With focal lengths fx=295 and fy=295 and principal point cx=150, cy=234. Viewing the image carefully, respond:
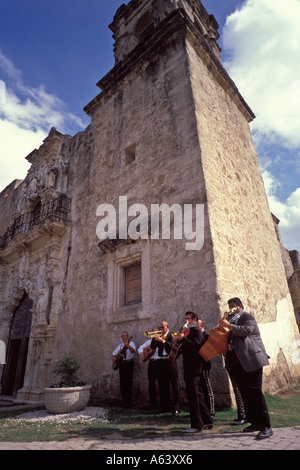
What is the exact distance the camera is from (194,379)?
3633mm

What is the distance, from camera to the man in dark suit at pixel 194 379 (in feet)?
11.4

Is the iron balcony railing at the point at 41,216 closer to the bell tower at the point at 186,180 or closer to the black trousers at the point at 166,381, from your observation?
the bell tower at the point at 186,180

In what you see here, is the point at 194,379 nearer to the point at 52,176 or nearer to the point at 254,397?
the point at 254,397

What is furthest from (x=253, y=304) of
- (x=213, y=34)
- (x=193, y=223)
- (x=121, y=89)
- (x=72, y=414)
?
(x=213, y=34)

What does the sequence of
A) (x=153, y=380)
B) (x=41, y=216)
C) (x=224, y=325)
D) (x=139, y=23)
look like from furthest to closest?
1. (x=139, y=23)
2. (x=41, y=216)
3. (x=153, y=380)
4. (x=224, y=325)

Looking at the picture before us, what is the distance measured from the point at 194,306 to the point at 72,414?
9.26ft

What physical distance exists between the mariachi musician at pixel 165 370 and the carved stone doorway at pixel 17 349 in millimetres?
5737

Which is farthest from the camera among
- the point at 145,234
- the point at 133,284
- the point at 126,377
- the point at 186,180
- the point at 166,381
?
the point at 133,284

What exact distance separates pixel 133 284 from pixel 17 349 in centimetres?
589

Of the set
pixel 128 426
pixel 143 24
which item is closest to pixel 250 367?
pixel 128 426

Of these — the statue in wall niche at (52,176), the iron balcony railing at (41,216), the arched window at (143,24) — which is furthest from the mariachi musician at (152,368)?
the arched window at (143,24)

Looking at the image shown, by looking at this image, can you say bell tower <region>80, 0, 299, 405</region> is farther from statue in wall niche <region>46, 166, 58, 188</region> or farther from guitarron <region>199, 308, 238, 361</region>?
statue in wall niche <region>46, 166, 58, 188</region>

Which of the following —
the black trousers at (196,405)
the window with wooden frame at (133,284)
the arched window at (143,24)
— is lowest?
the black trousers at (196,405)

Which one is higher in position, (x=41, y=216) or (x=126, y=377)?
(x=41, y=216)
